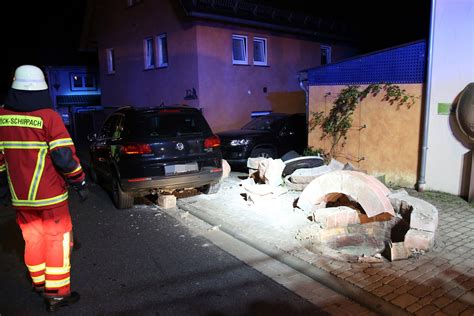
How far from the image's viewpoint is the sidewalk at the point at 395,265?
3.56 meters

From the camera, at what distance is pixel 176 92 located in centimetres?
1445

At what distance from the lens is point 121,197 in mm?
6855

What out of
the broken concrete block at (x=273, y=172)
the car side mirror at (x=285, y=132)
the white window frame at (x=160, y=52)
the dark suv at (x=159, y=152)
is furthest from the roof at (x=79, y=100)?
the broken concrete block at (x=273, y=172)

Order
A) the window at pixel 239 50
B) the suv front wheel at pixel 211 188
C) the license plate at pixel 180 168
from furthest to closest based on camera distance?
the window at pixel 239 50 < the suv front wheel at pixel 211 188 < the license plate at pixel 180 168

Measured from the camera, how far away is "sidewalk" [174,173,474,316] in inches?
140

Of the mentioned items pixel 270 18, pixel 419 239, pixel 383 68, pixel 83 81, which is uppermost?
pixel 270 18

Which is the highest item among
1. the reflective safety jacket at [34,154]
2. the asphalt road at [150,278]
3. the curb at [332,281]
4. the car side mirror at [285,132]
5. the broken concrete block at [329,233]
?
the reflective safety jacket at [34,154]

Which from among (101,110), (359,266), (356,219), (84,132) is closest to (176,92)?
(101,110)

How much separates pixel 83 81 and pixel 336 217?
2720 cm

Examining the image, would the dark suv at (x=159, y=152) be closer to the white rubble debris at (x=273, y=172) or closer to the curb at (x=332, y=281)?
the white rubble debris at (x=273, y=172)

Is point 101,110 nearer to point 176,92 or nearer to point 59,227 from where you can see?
point 176,92

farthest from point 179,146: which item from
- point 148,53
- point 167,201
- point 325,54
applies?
point 325,54

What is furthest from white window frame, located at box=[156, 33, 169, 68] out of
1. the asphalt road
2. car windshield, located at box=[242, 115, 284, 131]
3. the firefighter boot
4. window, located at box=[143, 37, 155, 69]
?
the firefighter boot

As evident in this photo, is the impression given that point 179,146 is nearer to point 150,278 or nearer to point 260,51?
point 150,278
